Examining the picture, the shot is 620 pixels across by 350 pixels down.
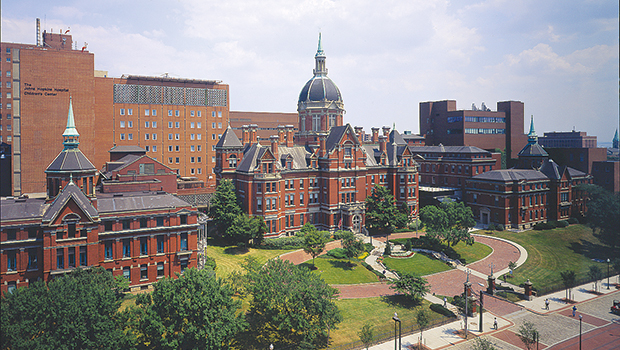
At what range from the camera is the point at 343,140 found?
8775 centimetres

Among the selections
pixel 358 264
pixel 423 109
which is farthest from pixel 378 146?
pixel 423 109

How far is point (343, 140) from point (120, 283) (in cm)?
5444

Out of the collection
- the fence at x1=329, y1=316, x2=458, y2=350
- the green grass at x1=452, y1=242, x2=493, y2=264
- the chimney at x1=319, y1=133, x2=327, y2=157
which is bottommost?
the fence at x1=329, y1=316, x2=458, y2=350

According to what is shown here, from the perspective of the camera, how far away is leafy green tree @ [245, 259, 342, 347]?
137 feet

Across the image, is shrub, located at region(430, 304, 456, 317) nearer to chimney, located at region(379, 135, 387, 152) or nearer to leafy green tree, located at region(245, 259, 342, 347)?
leafy green tree, located at region(245, 259, 342, 347)

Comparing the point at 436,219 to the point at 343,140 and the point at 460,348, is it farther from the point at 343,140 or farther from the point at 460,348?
the point at 460,348

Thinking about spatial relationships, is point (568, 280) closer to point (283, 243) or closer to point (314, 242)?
point (314, 242)

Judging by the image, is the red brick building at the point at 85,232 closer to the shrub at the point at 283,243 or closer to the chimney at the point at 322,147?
the shrub at the point at 283,243

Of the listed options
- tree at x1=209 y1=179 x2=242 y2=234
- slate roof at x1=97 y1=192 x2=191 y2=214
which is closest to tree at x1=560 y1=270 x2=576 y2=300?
tree at x1=209 y1=179 x2=242 y2=234

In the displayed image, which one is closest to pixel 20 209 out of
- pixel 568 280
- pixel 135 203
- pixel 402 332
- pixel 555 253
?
pixel 135 203

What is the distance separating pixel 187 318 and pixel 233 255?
102 feet

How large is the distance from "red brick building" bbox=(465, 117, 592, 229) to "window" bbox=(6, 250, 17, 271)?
298 ft

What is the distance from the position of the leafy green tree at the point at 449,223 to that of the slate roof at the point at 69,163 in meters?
58.4

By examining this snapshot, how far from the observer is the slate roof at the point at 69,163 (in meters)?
52.3
